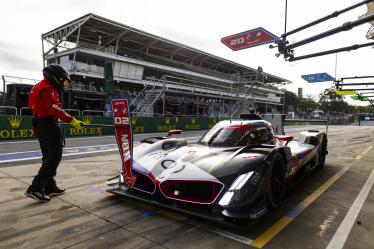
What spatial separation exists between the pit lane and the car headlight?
1.27 ft

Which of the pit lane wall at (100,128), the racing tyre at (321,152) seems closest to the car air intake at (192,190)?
the racing tyre at (321,152)

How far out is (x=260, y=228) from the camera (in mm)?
3354

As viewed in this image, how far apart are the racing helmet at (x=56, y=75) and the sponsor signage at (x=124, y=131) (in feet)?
3.22

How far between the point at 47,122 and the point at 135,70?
35915 mm

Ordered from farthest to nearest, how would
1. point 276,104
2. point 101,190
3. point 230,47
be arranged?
point 276,104, point 230,47, point 101,190

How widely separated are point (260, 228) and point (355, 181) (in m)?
3.57

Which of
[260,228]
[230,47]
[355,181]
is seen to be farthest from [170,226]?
[230,47]

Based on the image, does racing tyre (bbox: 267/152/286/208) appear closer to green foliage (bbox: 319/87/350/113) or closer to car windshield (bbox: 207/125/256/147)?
car windshield (bbox: 207/125/256/147)

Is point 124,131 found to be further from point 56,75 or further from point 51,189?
point 51,189

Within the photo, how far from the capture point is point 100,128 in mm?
16469

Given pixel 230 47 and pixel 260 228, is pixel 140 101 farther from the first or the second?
pixel 260 228

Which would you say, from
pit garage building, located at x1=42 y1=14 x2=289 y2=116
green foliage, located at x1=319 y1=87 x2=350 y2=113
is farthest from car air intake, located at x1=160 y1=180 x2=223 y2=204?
green foliage, located at x1=319 y1=87 x2=350 y2=113

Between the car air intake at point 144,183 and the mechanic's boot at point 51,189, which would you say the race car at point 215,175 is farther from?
the mechanic's boot at point 51,189

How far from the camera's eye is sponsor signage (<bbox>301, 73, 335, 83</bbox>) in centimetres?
2087
